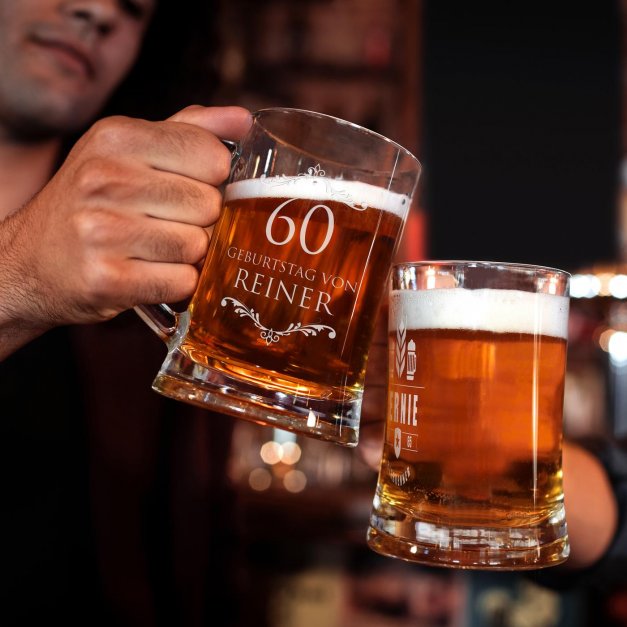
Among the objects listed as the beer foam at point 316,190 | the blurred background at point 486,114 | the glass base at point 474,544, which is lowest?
the glass base at point 474,544

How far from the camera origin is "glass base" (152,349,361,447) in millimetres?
833

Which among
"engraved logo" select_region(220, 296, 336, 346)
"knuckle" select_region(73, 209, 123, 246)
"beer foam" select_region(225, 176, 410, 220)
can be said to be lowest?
"engraved logo" select_region(220, 296, 336, 346)

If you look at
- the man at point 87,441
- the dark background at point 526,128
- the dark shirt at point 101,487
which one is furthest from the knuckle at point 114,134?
the dark background at point 526,128

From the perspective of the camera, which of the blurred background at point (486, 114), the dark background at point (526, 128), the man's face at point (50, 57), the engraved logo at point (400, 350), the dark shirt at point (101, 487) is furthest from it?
the dark background at point (526, 128)

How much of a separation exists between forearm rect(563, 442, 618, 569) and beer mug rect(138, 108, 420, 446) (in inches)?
23.4

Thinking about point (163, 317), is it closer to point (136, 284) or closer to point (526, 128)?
point (136, 284)

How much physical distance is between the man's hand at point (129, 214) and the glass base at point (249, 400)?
9cm

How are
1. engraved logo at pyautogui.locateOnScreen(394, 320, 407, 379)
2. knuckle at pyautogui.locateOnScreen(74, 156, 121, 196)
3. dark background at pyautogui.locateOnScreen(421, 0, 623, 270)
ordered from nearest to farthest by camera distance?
knuckle at pyautogui.locateOnScreen(74, 156, 121, 196), engraved logo at pyautogui.locateOnScreen(394, 320, 407, 379), dark background at pyautogui.locateOnScreen(421, 0, 623, 270)

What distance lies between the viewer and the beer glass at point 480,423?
82cm

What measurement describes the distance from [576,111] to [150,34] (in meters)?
2.97

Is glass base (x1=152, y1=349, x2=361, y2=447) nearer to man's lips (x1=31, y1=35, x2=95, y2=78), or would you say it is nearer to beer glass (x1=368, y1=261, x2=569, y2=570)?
beer glass (x1=368, y1=261, x2=569, y2=570)

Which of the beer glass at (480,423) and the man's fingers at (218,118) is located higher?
the man's fingers at (218,118)

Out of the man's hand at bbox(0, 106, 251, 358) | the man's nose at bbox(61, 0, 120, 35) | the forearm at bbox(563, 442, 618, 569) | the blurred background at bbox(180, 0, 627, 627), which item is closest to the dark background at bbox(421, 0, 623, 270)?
the blurred background at bbox(180, 0, 627, 627)

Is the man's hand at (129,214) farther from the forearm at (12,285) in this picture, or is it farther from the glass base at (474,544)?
the glass base at (474,544)
